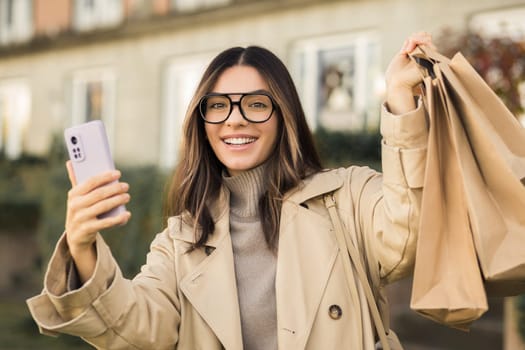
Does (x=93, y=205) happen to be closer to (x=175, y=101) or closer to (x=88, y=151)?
(x=88, y=151)

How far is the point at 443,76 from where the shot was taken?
1.97 m

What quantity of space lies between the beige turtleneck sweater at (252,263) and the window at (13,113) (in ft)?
44.9

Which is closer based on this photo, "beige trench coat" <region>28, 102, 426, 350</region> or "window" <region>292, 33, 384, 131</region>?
"beige trench coat" <region>28, 102, 426, 350</region>

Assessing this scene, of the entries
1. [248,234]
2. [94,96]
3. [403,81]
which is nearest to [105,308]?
[248,234]

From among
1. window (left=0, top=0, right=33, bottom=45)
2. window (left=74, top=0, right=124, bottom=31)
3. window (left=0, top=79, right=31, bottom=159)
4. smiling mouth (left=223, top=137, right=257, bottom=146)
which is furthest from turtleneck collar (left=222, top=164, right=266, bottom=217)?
Result: window (left=0, top=0, right=33, bottom=45)

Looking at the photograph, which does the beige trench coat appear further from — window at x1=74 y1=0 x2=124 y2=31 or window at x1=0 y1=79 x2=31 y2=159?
window at x1=0 y1=79 x2=31 y2=159

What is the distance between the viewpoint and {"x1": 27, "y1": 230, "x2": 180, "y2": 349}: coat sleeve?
1.75 metres

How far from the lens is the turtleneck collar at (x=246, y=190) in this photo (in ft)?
7.94

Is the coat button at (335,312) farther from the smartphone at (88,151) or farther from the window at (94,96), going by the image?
the window at (94,96)

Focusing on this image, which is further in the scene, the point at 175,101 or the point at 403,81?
the point at 175,101

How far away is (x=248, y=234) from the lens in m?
2.33

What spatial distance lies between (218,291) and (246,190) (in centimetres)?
46

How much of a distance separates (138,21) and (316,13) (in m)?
4.32

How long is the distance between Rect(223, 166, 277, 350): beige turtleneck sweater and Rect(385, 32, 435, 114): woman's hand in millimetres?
662
